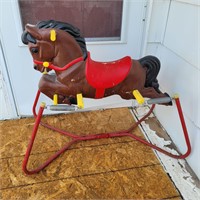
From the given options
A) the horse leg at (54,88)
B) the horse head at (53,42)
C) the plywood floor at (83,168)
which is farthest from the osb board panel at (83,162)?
the horse head at (53,42)

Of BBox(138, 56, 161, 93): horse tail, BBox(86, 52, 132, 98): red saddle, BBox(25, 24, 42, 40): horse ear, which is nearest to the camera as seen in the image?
BBox(25, 24, 42, 40): horse ear

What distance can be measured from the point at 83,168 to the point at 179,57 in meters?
0.91

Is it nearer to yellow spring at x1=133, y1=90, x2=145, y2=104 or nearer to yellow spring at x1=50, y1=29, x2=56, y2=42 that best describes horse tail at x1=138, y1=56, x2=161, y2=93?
yellow spring at x1=133, y1=90, x2=145, y2=104

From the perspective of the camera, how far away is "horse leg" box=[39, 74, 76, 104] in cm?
113

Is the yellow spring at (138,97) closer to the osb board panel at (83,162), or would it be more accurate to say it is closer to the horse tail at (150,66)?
the horse tail at (150,66)

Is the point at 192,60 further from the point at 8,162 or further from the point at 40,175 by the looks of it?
the point at 8,162

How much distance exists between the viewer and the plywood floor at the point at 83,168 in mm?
1161

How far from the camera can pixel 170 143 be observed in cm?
151

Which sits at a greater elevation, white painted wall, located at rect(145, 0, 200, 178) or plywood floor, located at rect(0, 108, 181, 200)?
white painted wall, located at rect(145, 0, 200, 178)

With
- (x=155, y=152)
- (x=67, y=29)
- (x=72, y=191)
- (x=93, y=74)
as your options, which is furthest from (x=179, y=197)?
(x=67, y=29)

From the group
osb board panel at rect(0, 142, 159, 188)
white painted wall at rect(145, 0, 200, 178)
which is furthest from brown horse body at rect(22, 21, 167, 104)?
osb board panel at rect(0, 142, 159, 188)

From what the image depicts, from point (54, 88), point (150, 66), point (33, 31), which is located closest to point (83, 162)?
point (54, 88)

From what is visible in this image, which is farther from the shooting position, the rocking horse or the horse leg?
the horse leg

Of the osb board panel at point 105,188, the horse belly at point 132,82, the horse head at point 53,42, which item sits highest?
the horse head at point 53,42
